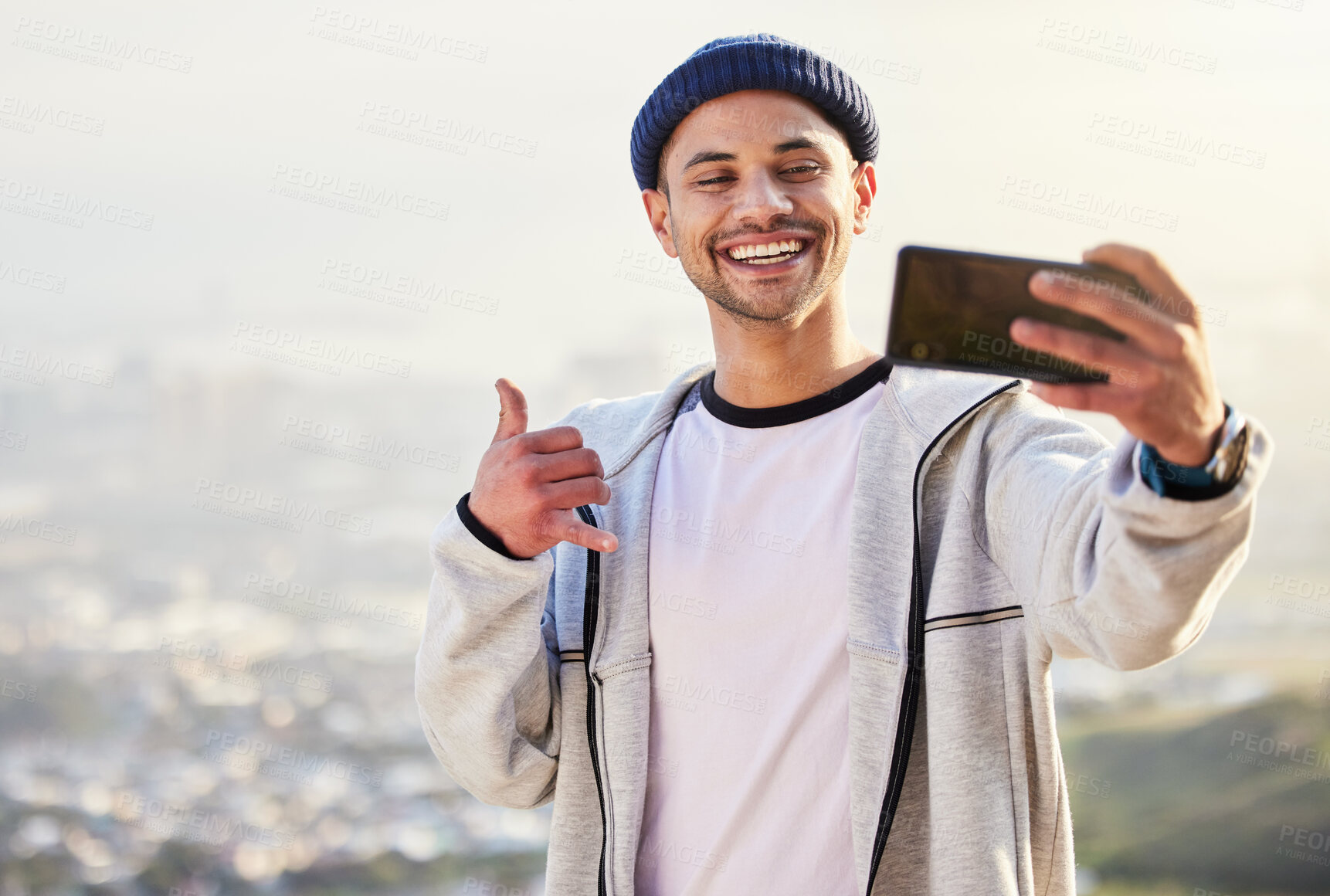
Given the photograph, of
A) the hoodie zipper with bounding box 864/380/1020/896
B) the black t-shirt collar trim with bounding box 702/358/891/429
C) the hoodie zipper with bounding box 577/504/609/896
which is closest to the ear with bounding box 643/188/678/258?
the black t-shirt collar trim with bounding box 702/358/891/429

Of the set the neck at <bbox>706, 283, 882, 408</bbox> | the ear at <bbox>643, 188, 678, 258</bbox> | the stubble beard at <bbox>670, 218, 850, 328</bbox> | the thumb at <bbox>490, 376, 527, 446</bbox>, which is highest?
the ear at <bbox>643, 188, 678, 258</bbox>

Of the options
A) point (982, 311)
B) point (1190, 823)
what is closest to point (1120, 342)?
point (982, 311)

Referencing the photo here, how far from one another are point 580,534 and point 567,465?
0.12m

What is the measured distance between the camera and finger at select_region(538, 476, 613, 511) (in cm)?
159

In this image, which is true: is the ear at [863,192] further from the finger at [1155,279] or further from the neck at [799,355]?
the finger at [1155,279]

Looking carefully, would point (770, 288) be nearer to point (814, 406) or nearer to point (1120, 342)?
point (814, 406)

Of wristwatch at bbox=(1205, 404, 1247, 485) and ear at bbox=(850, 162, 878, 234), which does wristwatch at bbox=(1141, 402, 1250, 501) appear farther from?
ear at bbox=(850, 162, 878, 234)

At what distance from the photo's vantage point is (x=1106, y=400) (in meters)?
0.98

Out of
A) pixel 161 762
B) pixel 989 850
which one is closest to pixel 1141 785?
pixel 989 850

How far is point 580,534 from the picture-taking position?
1.57 m

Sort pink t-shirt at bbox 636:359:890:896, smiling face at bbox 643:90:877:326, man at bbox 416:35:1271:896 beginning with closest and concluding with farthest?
man at bbox 416:35:1271:896
pink t-shirt at bbox 636:359:890:896
smiling face at bbox 643:90:877:326

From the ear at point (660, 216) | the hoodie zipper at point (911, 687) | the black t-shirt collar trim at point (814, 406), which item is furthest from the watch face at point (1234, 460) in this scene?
the ear at point (660, 216)

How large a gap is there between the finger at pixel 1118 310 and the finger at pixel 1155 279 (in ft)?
0.04

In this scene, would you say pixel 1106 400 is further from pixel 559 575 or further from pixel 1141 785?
pixel 1141 785
